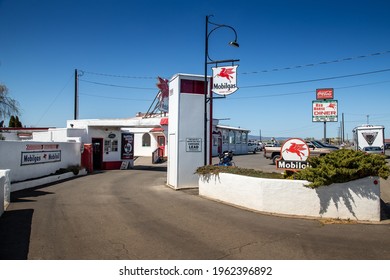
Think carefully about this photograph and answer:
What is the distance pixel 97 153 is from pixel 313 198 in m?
17.6

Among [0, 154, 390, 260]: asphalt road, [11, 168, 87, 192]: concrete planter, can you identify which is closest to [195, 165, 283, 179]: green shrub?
[0, 154, 390, 260]: asphalt road

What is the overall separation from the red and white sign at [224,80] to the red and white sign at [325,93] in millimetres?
15737

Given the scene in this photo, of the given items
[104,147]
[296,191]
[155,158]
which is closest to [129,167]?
[104,147]

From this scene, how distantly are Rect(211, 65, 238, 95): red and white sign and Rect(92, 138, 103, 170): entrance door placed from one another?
483 inches

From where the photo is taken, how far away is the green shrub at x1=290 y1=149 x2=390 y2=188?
7668mm

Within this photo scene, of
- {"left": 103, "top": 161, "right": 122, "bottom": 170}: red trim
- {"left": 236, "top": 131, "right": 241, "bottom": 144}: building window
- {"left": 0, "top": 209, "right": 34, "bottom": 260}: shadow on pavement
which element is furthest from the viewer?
{"left": 236, "top": 131, "right": 241, "bottom": 144}: building window

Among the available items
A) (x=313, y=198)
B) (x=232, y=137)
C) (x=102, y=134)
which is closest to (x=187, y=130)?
(x=313, y=198)

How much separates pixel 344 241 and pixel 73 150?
54.8 feet

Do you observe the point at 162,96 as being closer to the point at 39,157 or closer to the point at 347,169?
the point at 39,157

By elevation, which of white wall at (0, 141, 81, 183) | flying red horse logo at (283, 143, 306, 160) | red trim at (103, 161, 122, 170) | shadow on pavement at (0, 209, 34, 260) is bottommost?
shadow on pavement at (0, 209, 34, 260)

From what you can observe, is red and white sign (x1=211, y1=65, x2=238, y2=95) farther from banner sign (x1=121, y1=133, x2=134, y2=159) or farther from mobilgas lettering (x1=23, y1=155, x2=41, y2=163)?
banner sign (x1=121, y1=133, x2=134, y2=159)

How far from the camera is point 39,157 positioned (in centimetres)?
1509
